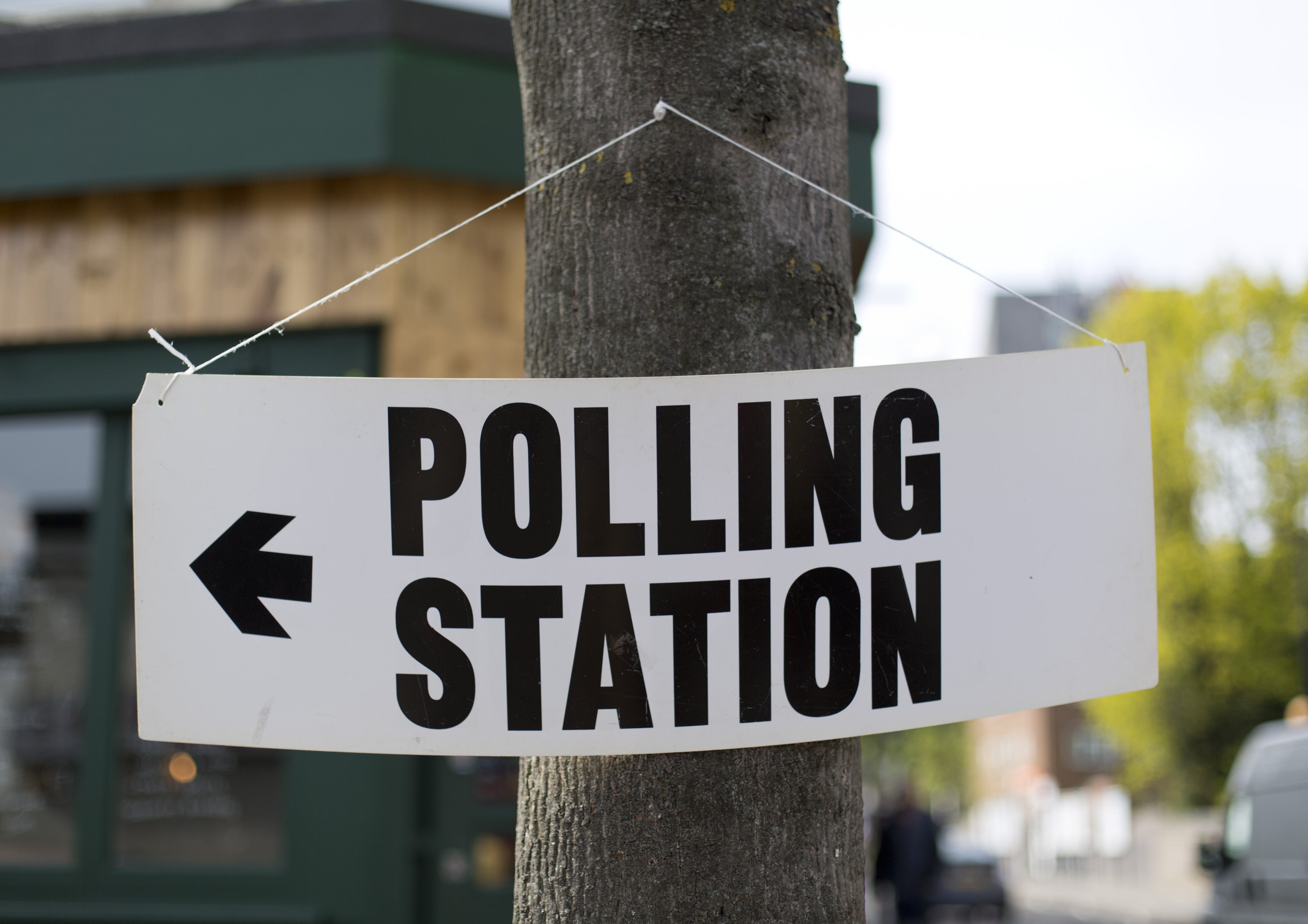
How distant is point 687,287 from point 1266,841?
766 centimetres

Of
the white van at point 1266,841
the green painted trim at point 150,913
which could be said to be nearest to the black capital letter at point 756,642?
the green painted trim at point 150,913

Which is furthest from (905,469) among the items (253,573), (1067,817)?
(1067,817)

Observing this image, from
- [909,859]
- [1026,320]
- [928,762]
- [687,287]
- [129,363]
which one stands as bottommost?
[928,762]

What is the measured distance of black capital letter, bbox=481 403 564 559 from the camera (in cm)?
171

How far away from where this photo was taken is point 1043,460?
186 centimetres

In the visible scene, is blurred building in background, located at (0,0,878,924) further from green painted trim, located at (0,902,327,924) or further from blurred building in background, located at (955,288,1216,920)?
blurred building in background, located at (955,288,1216,920)

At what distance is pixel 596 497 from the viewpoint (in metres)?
1.71

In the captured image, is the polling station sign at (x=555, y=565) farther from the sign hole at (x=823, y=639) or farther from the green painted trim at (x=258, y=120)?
the green painted trim at (x=258, y=120)

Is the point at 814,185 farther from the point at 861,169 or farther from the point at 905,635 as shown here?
the point at 861,169

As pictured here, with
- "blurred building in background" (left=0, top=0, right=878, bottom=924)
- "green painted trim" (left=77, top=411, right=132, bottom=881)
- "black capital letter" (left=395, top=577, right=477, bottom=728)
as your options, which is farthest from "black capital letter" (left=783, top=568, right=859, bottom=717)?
"green painted trim" (left=77, top=411, right=132, bottom=881)

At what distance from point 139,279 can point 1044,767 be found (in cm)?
5664

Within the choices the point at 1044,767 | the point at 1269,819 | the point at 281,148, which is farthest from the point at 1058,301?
the point at 281,148

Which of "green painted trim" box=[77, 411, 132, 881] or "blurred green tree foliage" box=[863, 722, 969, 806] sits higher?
"green painted trim" box=[77, 411, 132, 881]

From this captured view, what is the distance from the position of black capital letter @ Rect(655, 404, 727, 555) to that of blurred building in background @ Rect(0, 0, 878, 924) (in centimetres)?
350
